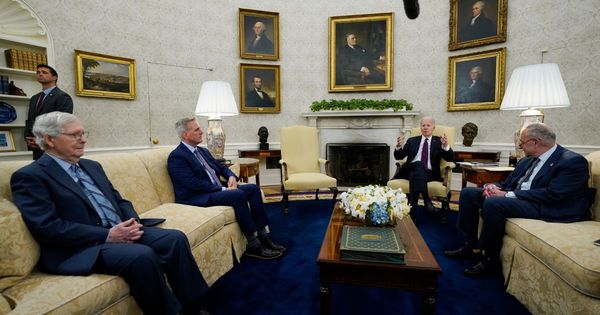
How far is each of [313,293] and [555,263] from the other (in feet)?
5.05

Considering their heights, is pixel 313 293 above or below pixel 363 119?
below

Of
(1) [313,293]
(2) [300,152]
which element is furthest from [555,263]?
(2) [300,152]

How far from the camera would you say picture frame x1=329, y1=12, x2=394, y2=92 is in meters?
5.95

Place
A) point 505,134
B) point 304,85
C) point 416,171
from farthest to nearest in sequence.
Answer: point 304,85 → point 505,134 → point 416,171

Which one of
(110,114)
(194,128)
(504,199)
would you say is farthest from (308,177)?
(110,114)

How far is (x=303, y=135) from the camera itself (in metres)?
4.88

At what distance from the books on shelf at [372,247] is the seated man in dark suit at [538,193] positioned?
3.32 ft

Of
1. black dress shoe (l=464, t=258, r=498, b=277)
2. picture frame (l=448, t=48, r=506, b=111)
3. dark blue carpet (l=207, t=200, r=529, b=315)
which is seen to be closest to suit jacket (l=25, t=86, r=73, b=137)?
dark blue carpet (l=207, t=200, r=529, b=315)

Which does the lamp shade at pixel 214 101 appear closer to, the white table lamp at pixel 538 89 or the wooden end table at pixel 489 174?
the wooden end table at pixel 489 174

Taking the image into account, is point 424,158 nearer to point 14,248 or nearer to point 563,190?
point 563,190

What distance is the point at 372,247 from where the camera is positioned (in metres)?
1.79

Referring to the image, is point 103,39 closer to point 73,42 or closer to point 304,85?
point 73,42

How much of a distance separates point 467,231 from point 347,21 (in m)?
4.72

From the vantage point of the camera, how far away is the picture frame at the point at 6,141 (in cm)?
384
